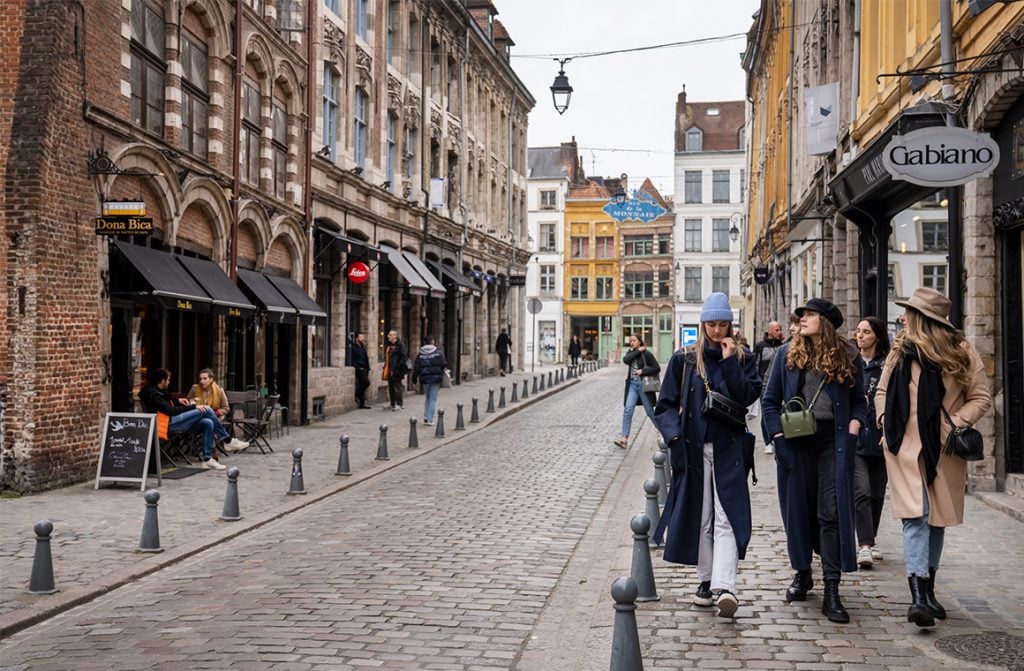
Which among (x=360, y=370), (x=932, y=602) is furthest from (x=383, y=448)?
(x=932, y=602)

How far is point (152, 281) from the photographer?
13484mm

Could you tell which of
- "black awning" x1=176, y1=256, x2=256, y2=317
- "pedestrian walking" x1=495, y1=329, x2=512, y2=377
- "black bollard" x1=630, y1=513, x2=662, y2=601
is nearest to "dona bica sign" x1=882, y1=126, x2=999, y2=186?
"black bollard" x1=630, y1=513, x2=662, y2=601

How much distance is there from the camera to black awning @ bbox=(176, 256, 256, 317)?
50.4 feet

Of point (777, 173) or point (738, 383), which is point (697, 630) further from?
point (777, 173)

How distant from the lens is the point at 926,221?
44.7ft

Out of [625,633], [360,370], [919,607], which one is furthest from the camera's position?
[360,370]

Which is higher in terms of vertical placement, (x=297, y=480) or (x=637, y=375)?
(x=637, y=375)

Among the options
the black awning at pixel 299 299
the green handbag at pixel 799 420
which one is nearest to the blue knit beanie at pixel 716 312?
the green handbag at pixel 799 420

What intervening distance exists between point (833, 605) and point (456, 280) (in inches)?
1082

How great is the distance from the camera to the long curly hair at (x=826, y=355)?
653 cm

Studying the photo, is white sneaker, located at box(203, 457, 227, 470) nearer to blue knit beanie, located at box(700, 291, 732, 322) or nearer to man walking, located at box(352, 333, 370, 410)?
blue knit beanie, located at box(700, 291, 732, 322)

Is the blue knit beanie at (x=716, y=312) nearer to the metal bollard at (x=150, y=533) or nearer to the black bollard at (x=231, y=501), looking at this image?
the metal bollard at (x=150, y=533)

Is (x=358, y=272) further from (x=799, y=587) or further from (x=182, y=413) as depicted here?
(x=799, y=587)

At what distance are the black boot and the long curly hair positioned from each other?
1272mm
